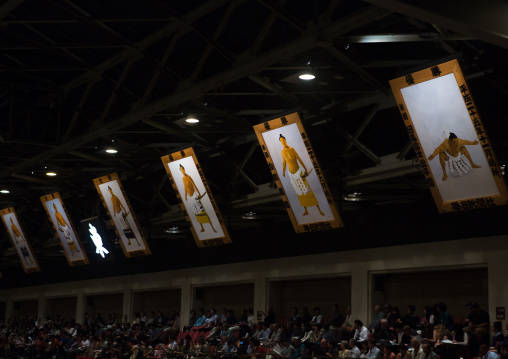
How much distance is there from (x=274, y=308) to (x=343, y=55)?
48.3ft

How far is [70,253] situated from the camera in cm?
2938

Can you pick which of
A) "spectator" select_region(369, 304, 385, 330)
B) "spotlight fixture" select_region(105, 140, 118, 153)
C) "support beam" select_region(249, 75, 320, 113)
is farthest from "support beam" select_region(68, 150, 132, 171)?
"spectator" select_region(369, 304, 385, 330)

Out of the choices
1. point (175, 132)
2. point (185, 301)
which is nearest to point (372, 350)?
point (175, 132)

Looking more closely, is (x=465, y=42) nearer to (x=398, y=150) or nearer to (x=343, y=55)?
(x=343, y=55)

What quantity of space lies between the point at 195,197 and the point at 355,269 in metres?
6.26

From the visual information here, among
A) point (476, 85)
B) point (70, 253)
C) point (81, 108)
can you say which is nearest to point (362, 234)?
point (476, 85)

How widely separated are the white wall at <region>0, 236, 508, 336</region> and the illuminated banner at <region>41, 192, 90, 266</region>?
516 cm

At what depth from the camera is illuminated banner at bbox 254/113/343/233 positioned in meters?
17.5

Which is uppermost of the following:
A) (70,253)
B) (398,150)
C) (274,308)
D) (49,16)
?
(49,16)

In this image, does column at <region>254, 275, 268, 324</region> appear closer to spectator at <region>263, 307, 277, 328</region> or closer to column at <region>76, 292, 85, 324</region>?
spectator at <region>263, 307, 277, 328</region>

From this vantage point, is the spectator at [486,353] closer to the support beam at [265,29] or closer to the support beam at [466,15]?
the support beam at [265,29]

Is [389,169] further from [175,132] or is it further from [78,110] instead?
[78,110]

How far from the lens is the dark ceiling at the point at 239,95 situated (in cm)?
1564

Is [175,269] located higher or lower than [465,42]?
lower
